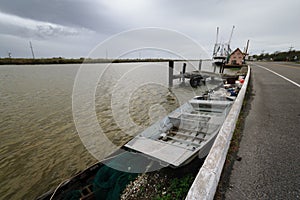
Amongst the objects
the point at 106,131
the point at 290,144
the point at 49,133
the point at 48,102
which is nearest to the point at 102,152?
the point at 106,131

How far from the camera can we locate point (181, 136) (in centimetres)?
443

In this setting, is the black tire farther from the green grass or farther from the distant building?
the distant building

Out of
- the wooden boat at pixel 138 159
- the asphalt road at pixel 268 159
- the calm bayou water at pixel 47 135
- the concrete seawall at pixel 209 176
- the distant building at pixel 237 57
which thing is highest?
the distant building at pixel 237 57

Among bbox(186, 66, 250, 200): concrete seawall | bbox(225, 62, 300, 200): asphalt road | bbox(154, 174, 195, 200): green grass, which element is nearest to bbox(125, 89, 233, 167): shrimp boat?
bbox(154, 174, 195, 200): green grass

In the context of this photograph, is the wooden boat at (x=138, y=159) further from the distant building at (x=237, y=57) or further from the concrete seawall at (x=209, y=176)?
the distant building at (x=237, y=57)

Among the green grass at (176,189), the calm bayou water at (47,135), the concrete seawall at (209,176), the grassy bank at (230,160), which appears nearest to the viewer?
the concrete seawall at (209,176)

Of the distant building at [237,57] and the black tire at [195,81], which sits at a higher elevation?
the distant building at [237,57]

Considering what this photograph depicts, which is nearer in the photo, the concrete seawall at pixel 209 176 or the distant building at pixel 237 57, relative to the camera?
the concrete seawall at pixel 209 176

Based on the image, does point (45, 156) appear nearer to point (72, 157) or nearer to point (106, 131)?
point (72, 157)

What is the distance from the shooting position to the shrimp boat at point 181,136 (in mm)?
3071

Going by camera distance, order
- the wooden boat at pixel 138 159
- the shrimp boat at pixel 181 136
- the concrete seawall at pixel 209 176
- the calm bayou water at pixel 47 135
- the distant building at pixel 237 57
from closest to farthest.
Result: the concrete seawall at pixel 209 176
the wooden boat at pixel 138 159
the shrimp boat at pixel 181 136
the calm bayou water at pixel 47 135
the distant building at pixel 237 57

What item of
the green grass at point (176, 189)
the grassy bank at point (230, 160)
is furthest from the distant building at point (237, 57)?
the green grass at point (176, 189)

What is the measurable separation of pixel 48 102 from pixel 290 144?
37.9 ft

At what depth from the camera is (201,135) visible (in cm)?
434
